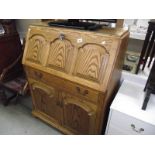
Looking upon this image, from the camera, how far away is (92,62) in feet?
3.46

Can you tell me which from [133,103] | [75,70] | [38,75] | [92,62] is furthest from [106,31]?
[38,75]

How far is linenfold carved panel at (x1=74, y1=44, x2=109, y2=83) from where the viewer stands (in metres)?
1.01

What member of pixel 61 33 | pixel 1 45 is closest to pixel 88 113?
pixel 61 33

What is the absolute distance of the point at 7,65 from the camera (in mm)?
1943

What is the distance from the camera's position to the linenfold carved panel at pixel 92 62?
3.33 ft

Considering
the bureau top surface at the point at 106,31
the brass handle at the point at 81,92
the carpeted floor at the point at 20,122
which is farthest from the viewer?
the carpeted floor at the point at 20,122

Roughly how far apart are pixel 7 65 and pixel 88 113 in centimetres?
138

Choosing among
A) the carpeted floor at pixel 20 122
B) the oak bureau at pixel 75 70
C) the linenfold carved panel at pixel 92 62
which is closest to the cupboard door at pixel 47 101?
the oak bureau at pixel 75 70

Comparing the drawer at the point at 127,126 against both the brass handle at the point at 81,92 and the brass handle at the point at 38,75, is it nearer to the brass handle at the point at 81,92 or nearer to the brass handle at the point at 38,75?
the brass handle at the point at 81,92

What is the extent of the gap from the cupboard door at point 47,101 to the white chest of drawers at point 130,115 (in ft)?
1.78

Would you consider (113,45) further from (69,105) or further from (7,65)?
(7,65)

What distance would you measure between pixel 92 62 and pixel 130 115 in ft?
1.61

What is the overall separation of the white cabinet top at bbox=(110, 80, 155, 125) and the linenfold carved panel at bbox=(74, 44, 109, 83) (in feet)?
0.99

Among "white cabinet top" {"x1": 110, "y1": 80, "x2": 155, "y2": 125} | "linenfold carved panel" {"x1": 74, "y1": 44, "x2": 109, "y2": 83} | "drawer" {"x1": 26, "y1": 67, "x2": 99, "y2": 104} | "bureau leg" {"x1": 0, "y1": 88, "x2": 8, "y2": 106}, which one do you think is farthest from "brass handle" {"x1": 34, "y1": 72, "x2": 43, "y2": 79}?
"bureau leg" {"x1": 0, "y1": 88, "x2": 8, "y2": 106}
